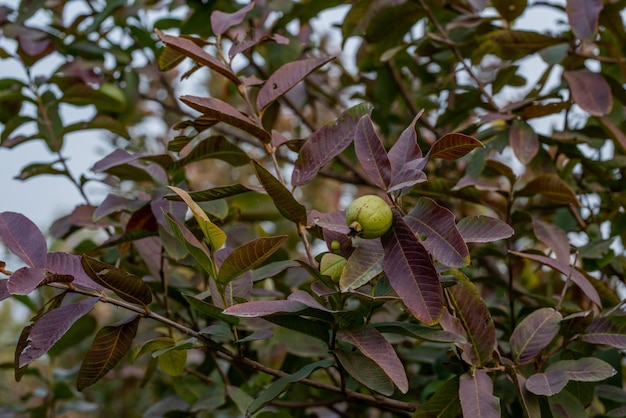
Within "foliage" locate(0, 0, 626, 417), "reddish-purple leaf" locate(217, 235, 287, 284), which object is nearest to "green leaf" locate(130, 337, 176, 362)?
"foliage" locate(0, 0, 626, 417)

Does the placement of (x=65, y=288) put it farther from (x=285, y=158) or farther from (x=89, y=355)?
(x=285, y=158)

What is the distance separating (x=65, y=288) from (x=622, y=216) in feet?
2.88

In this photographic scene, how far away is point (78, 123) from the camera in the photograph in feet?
4.45

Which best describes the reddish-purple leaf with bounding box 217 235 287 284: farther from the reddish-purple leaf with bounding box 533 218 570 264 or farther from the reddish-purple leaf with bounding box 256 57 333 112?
the reddish-purple leaf with bounding box 533 218 570 264

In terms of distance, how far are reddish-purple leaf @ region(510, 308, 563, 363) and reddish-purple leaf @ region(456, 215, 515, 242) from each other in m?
0.19

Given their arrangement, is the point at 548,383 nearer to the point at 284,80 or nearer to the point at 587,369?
the point at 587,369

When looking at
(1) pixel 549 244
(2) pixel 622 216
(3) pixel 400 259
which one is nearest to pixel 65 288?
(3) pixel 400 259

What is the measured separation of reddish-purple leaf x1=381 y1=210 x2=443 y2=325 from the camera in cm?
65

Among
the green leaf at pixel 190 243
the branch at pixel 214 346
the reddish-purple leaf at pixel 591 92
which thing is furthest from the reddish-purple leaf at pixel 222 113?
the reddish-purple leaf at pixel 591 92

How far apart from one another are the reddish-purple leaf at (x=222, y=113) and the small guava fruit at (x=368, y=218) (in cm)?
21

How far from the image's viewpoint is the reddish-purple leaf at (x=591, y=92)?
1.10m

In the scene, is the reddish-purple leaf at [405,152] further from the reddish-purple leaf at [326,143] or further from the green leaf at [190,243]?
the green leaf at [190,243]

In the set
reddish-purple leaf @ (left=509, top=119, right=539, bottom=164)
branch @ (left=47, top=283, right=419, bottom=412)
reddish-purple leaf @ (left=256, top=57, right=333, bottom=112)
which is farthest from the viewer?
reddish-purple leaf @ (left=509, top=119, right=539, bottom=164)

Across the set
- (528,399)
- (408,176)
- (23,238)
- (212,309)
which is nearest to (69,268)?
(23,238)
